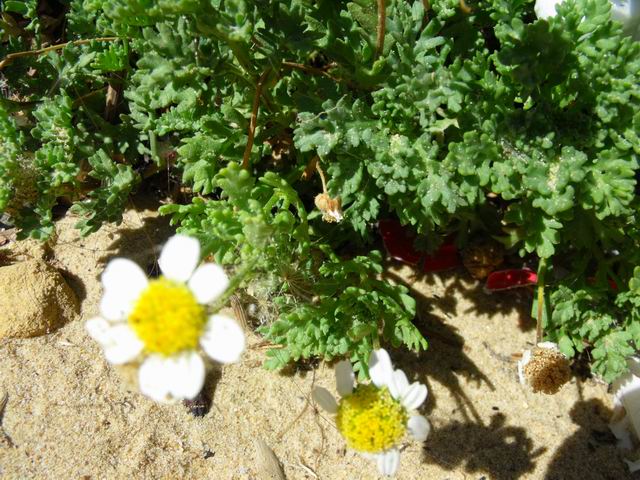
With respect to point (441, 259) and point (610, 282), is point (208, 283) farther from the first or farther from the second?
point (610, 282)

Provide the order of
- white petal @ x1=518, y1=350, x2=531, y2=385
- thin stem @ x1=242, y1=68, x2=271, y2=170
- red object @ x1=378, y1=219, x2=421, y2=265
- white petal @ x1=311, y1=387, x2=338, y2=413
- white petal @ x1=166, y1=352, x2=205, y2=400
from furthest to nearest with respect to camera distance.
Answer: red object @ x1=378, y1=219, x2=421, y2=265
white petal @ x1=518, y1=350, x2=531, y2=385
thin stem @ x1=242, y1=68, x2=271, y2=170
white petal @ x1=311, y1=387, x2=338, y2=413
white petal @ x1=166, y1=352, x2=205, y2=400

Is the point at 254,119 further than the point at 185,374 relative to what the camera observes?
Yes

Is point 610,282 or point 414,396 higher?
point 610,282

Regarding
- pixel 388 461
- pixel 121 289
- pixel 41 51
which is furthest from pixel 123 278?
pixel 41 51

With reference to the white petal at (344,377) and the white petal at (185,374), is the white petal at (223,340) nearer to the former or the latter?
the white petal at (185,374)

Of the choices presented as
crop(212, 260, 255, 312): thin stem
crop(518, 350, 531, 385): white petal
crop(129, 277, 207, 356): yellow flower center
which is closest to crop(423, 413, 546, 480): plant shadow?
crop(518, 350, 531, 385): white petal

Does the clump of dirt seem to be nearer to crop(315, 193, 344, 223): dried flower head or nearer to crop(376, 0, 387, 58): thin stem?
crop(315, 193, 344, 223): dried flower head

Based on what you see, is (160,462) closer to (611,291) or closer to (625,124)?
(611,291)
